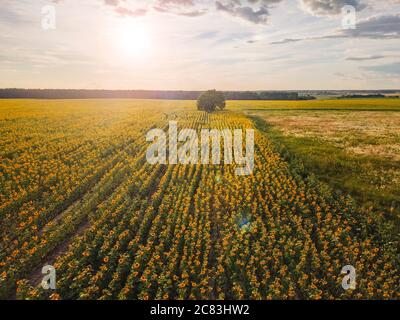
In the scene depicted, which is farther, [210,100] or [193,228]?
[210,100]

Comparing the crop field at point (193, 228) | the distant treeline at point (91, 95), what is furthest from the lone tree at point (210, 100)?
the distant treeline at point (91, 95)

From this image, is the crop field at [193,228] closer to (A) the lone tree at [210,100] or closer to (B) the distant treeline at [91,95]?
(A) the lone tree at [210,100]

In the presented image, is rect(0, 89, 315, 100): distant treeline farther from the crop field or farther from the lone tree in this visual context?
the crop field

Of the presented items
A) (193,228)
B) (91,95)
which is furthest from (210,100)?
(91,95)

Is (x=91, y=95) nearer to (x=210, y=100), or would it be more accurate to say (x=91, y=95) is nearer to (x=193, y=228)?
(x=210, y=100)

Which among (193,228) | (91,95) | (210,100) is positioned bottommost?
(193,228)

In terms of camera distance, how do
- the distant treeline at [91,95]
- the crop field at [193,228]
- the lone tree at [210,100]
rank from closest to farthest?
1. the crop field at [193,228]
2. the lone tree at [210,100]
3. the distant treeline at [91,95]

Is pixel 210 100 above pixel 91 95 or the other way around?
the other way around

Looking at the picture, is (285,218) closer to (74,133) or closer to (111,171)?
(111,171)
